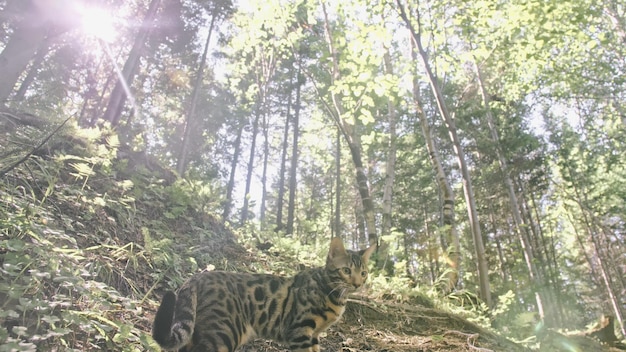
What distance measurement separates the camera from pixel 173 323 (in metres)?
2.54

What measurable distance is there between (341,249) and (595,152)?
2576 centimetres

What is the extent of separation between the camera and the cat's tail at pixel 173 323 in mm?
2271

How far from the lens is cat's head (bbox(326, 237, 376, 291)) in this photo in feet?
12.4

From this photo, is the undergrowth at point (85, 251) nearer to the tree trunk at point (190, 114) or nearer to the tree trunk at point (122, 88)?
the tree trunk at point (122, 88)

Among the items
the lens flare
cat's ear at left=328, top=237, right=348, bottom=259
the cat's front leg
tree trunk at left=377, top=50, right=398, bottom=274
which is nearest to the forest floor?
the cat's front leg

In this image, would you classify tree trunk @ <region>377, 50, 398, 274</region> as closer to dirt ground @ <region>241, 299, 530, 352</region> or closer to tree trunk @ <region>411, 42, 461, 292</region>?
tree trunk @ <region>411, 42, 461, 292</region>

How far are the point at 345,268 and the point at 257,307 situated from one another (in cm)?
110

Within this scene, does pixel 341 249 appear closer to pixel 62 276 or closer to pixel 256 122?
pixel 62 276

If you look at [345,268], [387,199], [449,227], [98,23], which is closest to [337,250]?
[345,268]

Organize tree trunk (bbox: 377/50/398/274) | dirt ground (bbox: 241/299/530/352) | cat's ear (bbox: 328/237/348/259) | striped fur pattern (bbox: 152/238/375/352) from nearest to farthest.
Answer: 1. striped fur pattern (bbox: 152/238/375/352)
2. cat's ear (bbox: 328/237/348/259)
3. dirt ground (bbox: 241/299/530/352)
4. tree trunk (bbox: 377/50/398/274)

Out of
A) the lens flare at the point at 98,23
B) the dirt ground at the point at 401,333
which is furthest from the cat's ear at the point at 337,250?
the lens flare at the point at 98,23

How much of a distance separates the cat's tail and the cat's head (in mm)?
1642

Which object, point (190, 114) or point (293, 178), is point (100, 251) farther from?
point (293, 178)

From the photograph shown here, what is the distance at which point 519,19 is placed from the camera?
605cm
